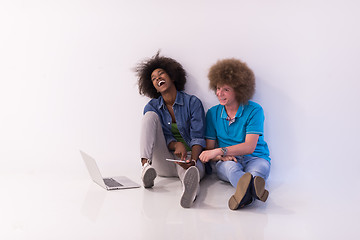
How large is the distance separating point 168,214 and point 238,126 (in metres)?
0.97

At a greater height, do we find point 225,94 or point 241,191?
point 225,94

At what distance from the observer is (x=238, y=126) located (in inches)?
117

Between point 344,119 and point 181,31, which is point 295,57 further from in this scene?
point 181,31

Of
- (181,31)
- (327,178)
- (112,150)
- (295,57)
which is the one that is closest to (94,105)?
(112,150)

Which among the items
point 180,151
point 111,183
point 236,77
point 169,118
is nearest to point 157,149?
point 180,151

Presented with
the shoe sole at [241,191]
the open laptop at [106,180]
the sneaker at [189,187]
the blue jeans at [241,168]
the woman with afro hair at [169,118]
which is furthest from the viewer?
the woman with afro hair at [169,118]

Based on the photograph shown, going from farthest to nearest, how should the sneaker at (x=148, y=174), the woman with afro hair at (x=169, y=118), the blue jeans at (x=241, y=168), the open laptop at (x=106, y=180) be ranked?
the woman with afro hair at (x=169, y=118) → the open laptop at (x=106, y=180) → the sneaker at (x=148, y=174) → the blue jeans at (x=241, y=168)

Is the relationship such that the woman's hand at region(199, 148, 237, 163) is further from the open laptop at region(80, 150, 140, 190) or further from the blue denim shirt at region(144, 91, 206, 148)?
the open laptop at region(80, 150, 140, 190)

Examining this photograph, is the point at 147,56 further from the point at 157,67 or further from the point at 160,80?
the point at 160,80

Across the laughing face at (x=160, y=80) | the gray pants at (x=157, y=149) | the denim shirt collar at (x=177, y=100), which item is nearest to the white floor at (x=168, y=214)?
the gray pants at (x=157, y=149)

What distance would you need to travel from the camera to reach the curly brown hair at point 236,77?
290 cm

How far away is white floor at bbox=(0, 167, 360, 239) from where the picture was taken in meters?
2.03

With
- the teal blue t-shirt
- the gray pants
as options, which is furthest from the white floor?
the teal blue t-shirt

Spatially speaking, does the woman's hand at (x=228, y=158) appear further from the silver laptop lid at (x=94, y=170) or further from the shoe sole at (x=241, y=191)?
the silver laptop lid at (x=94, y=170)
